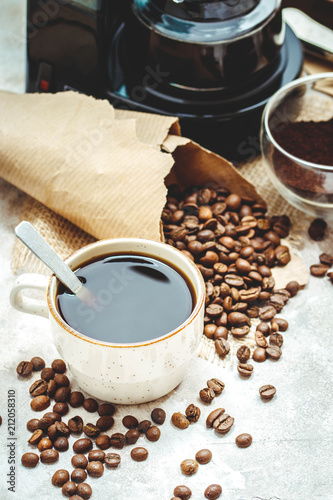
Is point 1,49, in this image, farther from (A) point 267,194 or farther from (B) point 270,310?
(B) point 270,310

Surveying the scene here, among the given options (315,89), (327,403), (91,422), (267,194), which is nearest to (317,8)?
(315,89)

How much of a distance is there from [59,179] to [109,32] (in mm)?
404

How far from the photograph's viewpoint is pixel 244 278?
4.40 feet

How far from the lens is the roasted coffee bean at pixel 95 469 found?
1051 mm

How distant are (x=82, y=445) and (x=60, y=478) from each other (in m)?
0.07

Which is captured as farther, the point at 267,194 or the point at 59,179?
the point at 267,194

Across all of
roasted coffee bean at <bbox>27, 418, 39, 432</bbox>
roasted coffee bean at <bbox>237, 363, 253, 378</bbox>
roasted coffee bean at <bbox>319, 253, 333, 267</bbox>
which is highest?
roasted coffee bean at <bbox>319, 253, 333, 267</bbox>

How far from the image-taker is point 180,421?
44.3 inches

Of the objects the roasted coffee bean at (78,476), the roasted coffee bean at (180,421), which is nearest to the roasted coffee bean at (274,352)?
the roasted coffee bean at (180,421)

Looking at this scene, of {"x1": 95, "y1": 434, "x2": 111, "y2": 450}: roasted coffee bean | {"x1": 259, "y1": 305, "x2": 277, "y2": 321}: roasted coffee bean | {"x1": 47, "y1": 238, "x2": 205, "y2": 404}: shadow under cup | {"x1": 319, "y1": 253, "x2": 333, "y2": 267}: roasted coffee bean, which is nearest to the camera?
{"x1": 47, "y1": 238, "x2": 205, "y2": 404}: shadow under cup

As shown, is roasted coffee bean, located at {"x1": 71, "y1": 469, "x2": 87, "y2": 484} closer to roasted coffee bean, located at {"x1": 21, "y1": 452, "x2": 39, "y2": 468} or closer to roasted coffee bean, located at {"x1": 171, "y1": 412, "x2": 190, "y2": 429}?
roasted coffee bean, located at {"x1": 21, "y1": 452, "x2": 39, "y2": 468}

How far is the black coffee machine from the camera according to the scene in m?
1.42

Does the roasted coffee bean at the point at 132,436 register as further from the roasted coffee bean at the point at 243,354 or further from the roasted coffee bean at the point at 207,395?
the roasted coffee bean at the point at 243,354

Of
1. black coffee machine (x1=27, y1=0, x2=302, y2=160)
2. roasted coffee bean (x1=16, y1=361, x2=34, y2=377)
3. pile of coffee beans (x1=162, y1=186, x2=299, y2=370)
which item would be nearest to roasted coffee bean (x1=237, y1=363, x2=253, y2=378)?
pile of coffee beans (x1=162, y1=186, x2=299, y2=370)
